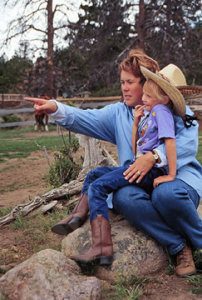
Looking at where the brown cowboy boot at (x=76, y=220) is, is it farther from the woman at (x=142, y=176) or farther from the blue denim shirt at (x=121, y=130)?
the blue denim shirt at (x=121, y=130)

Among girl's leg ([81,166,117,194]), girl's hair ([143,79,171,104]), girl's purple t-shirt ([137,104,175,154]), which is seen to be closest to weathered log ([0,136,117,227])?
girl's leg ([81,166,117,194])

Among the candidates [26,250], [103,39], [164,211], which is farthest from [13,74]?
[164,211]

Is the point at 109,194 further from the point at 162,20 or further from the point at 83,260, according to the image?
the point at 162,20

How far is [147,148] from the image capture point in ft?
9.64

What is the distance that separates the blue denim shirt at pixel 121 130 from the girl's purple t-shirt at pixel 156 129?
70 millimetres

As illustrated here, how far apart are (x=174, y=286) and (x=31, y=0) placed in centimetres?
2163

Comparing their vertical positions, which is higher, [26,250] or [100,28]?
[100,28]

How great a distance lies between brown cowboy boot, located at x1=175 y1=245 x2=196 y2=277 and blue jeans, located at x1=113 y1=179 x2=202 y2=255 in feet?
0.11

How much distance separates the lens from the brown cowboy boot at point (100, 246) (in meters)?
2.81

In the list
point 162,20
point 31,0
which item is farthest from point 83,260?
point 31,0

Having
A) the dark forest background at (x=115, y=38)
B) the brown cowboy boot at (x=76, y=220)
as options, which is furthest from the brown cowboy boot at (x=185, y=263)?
the dark forest background at (x=115, y=38)

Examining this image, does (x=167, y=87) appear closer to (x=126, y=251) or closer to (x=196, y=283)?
(x=126, y=251)

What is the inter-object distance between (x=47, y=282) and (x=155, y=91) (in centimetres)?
118

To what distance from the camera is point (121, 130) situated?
10.8 ft
